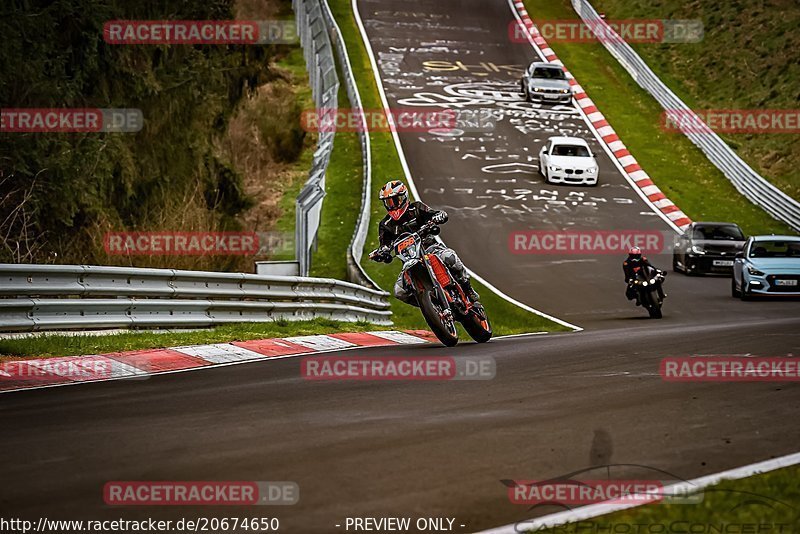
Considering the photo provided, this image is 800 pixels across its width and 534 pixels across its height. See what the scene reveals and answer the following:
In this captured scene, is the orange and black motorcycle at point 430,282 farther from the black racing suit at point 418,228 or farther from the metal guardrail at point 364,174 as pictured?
the metal guardrail at point 364,174

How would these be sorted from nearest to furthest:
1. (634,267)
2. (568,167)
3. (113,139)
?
1. (113,139)
2. (634,267)
3. (568,167)

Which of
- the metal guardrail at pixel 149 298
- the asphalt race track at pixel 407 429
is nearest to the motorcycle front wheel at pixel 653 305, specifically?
the asphalt race track at pixel 407 429

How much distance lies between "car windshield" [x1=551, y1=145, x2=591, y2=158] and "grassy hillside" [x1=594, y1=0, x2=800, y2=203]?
682 cm

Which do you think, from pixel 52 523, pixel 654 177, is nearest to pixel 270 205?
pixel 654 177

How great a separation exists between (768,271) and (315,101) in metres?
22.6

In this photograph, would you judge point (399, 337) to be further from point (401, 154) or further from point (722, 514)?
point (401, 154)

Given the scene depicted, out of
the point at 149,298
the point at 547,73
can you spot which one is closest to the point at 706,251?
the point at 149,298

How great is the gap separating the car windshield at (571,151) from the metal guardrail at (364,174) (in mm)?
5962

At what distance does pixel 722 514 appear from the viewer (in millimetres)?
5086

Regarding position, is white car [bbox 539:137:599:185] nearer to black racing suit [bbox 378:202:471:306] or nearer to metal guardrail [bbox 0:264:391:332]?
metal guardrail [bbox 0:264:391:332]

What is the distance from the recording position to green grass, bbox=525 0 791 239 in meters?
34.1

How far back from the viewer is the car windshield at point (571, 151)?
118ft

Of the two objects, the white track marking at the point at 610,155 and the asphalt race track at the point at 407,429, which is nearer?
the asphalt race track at the point at 407,429

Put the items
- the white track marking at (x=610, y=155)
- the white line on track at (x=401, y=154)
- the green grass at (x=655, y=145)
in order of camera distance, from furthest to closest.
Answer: the green grass at (x=655, y=145) → the white track marking at (x=610, y=155) → the white line on track at (x=401, y=154)
